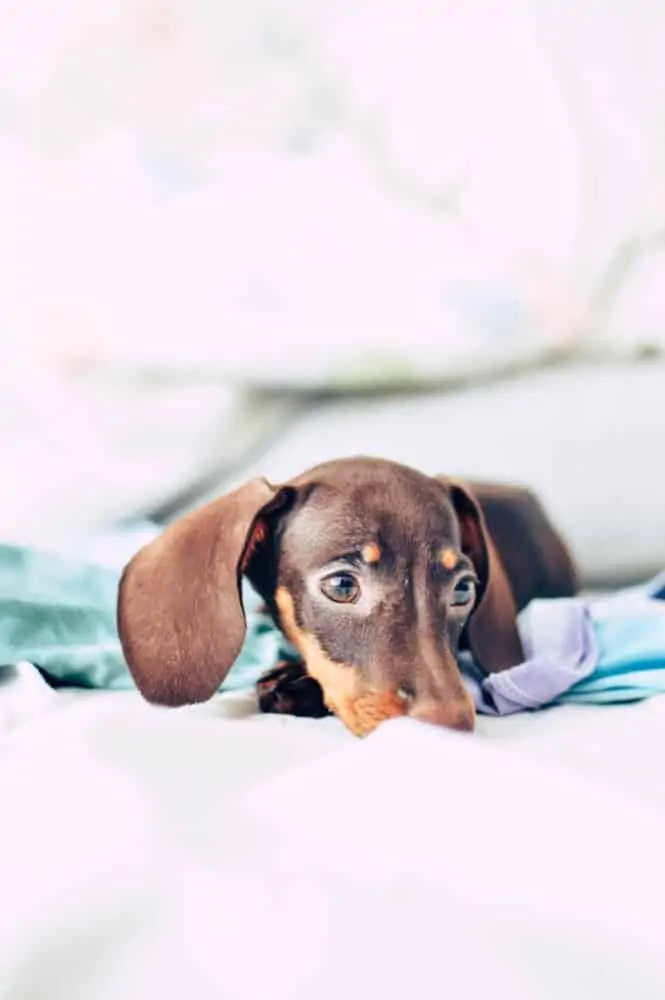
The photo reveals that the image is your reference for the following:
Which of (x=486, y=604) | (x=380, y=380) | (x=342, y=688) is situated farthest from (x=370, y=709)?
(x=380, y=380)

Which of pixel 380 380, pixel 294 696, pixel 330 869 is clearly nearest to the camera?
pixel 330 869

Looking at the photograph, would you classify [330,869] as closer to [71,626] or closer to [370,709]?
[370,709]

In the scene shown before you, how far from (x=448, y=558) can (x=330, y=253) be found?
40cm

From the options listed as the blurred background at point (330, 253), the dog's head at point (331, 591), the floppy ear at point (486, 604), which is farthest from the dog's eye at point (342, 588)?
the blurred background at point (330, 253)

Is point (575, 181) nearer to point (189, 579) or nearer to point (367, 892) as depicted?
point (189, 579)

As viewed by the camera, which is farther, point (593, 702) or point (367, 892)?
point (593, 702)

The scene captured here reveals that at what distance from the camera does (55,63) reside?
0.96m

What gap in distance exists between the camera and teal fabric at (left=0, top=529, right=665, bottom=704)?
2.28 feet

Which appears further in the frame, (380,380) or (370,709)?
(380,380)

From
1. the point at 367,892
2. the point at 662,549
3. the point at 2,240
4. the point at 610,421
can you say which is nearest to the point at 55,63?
the point at 2,240

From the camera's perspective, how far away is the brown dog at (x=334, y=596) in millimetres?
611

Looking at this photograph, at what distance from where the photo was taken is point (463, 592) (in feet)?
2.23

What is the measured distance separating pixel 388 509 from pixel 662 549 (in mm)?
383

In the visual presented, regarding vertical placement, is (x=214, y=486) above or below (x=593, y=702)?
above
